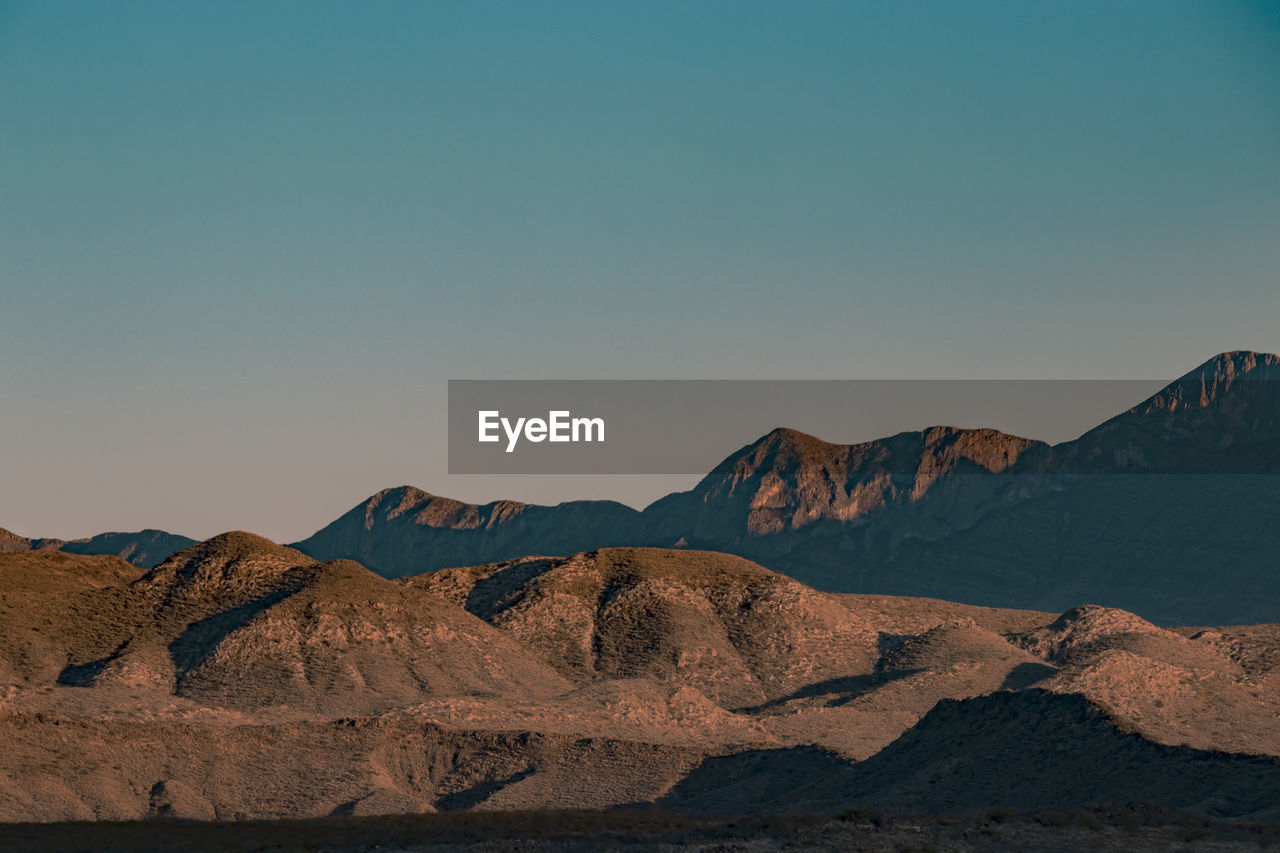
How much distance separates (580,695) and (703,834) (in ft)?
182

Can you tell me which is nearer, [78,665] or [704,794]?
[704,794]

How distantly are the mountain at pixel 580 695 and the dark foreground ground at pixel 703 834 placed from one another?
33.2 feet

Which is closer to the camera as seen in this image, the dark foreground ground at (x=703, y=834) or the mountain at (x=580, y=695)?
the dark foreground ground at (x=703, y=834)

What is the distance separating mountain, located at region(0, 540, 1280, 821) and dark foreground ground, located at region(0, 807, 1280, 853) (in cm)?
1011

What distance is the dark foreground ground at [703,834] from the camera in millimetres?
48062

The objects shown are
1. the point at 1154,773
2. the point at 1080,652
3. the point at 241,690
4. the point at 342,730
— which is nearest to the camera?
the point at 1154,773

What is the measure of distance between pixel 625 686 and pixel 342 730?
81.7 feet

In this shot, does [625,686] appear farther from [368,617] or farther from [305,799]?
[305,799]

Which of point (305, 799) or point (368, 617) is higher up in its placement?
point (368, 617)

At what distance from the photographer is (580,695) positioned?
106 metres

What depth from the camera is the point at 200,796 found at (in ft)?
261

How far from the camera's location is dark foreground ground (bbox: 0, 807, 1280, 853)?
Result: 48062 millimetres

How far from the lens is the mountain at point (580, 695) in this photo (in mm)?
75312

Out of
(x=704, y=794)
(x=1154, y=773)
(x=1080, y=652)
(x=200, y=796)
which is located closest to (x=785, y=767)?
(x=704, y=794)
